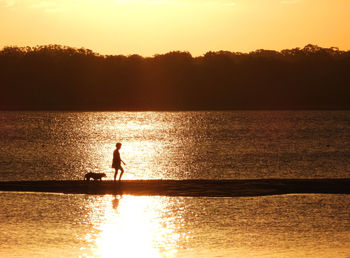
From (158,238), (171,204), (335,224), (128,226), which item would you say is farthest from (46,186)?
(335,224)

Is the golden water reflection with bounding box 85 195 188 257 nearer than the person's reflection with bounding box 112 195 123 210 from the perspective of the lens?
Yes

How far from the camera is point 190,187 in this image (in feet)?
116

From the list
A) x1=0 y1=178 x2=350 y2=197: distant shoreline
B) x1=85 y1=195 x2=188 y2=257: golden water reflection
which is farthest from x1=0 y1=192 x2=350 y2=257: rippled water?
x1=0 y1=178 x2=350 y2=197: distant shoreline

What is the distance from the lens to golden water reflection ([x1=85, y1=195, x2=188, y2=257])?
877 inches

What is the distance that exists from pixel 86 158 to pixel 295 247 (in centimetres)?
5847

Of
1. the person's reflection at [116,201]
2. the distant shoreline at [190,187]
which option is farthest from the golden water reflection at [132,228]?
the distant shoreline at [190,187]

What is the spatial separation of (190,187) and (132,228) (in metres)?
9.78

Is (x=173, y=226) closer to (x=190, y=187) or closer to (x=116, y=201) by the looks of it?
(x=116, y=201)

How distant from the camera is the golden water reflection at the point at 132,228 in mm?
22266

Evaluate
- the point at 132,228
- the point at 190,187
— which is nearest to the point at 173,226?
the point at 132,228

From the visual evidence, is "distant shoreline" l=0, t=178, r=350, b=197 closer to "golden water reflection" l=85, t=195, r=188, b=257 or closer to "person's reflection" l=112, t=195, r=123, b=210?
"person's reflection" l=112, t=195, r=123, b=210

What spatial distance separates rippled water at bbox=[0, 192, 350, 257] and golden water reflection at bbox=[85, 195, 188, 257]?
0.03m

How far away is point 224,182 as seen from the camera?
122ft

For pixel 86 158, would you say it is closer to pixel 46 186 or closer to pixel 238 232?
pixel 46 186
